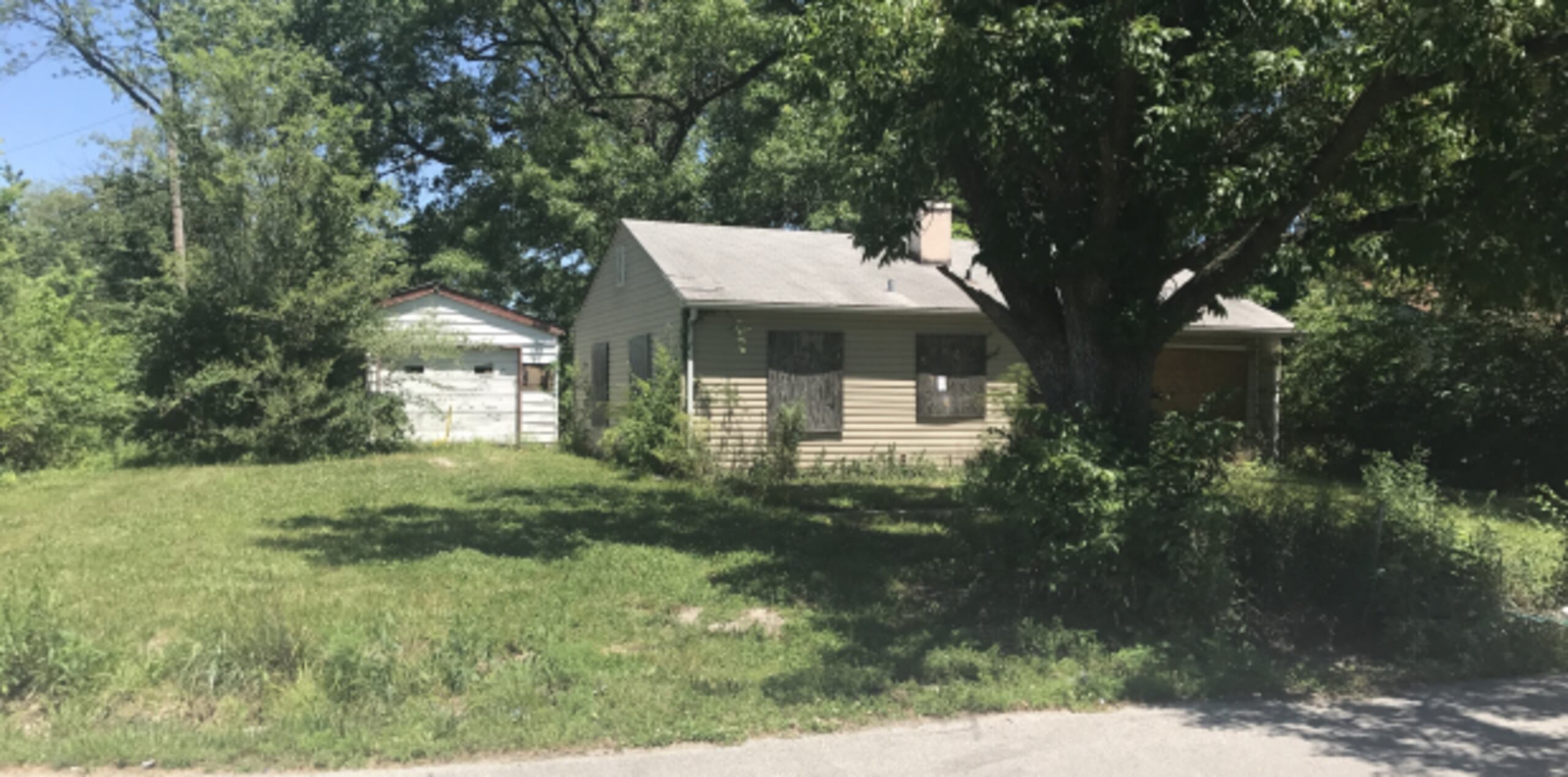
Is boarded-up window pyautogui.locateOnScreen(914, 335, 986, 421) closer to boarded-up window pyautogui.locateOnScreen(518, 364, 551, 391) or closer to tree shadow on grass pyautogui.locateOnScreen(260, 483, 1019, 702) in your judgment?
tree shadow on grass pyautogui.locateOnScreen(260, 483, 1019, 702)

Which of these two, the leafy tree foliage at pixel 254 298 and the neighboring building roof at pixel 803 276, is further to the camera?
the leafy tree foliage at pixel 254 298

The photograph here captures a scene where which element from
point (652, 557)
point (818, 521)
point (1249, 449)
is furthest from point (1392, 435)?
point (652, 557)

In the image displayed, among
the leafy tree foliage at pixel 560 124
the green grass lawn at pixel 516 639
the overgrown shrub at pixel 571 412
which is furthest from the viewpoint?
the leafy tree foliage at pixel 560 124

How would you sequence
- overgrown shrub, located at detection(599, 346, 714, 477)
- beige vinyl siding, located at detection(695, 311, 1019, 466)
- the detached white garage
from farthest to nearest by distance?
the detached white garage, beige vinyl siding, located at detection(695, 311, 1019, 466), overgrown shrub, located at detection(599, 346, 714, 477)

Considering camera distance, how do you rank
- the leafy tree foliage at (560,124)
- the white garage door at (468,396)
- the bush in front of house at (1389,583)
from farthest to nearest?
the leafy tree foliage at (560,124) → the white garage door at (468,396) → the bush in front of house at (1389,583)

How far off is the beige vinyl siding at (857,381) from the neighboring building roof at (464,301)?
309 inches

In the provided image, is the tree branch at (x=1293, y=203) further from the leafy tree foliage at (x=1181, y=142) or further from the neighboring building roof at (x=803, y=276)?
the neighboring building roof at (x=803, y=276)

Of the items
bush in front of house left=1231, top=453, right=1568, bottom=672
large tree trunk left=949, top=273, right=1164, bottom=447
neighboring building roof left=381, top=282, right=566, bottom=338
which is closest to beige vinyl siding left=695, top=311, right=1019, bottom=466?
large tree trunk left=949, top=273, right=1164, bottom=447

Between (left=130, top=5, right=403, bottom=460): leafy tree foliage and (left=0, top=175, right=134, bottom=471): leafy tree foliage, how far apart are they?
2.48ft

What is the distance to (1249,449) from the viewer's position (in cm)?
1823

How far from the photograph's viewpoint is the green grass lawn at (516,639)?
197 inches

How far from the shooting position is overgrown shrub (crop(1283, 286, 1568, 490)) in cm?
1428

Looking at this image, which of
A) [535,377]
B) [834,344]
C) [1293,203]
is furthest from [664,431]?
[1293,203]

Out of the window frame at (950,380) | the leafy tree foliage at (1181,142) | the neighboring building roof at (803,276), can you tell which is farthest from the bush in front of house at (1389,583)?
the window frame at (950,380)
